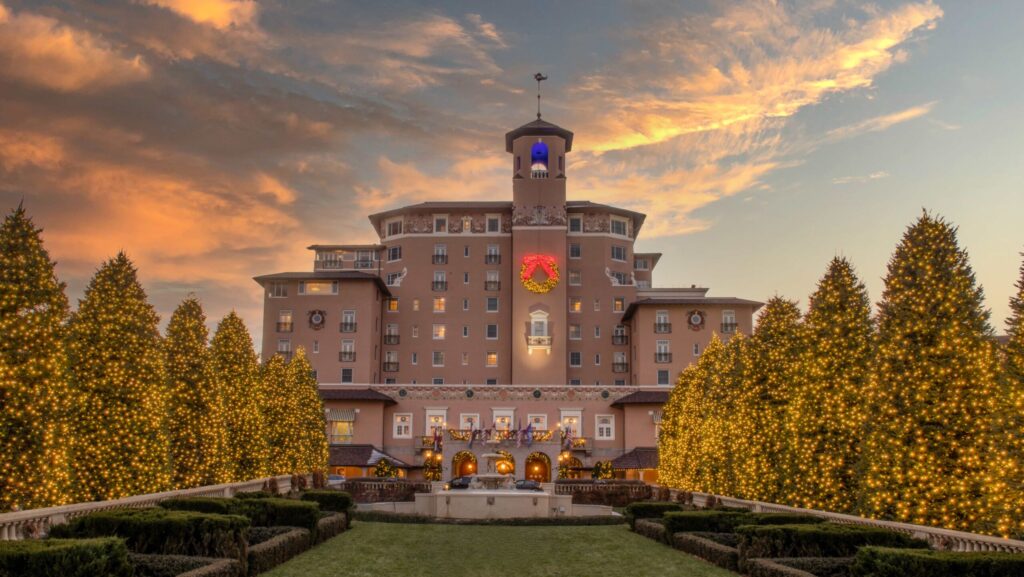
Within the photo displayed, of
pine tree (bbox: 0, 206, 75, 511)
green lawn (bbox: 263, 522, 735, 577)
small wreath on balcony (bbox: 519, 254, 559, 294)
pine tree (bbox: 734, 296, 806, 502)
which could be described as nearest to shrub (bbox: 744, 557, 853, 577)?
green lawn (bbox: 263, 522, 735, 577)

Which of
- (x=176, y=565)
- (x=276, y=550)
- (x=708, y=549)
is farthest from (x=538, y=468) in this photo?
(x=176, y=565)

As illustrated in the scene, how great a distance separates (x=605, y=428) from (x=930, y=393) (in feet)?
180

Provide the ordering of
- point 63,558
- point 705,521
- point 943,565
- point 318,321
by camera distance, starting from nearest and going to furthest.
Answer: point 63,558 → point 943,565 → point 705,521 → point 318,321

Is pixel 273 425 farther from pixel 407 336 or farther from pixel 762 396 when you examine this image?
pixel 407 336

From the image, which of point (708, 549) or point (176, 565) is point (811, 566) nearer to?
point (708, 549)

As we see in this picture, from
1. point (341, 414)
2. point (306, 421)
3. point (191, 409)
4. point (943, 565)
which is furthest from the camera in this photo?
point (341, 414)

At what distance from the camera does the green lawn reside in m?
21.1

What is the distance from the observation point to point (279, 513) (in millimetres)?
26578

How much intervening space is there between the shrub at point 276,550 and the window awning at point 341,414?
2102 inches

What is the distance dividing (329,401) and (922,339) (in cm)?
5942

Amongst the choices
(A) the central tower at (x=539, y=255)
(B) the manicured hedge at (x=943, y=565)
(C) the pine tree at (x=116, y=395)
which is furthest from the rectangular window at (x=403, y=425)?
(B) the manicured hedge at (x=943, y=565)

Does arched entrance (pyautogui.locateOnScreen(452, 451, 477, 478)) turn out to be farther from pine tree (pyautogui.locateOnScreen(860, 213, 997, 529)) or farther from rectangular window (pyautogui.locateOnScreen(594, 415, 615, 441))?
pine tree (pyautogui.locateOnScreen(860, 213, 997, 529))

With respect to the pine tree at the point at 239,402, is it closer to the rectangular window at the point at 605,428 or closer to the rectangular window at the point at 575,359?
the rectangular window at the point at 605,428

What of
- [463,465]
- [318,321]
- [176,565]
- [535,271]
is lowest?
[463,465]
